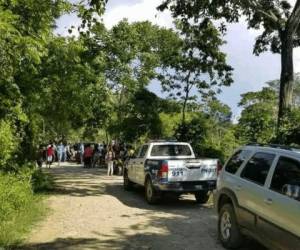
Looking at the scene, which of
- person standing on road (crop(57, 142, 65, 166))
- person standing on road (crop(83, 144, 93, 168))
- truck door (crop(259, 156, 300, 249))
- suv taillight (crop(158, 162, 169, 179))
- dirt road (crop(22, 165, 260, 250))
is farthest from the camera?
person standing on road (crop(57, 142, 65, 166))

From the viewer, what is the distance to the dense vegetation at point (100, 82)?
1202cm

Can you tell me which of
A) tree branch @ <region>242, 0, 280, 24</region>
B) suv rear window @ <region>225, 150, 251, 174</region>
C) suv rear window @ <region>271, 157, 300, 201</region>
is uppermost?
tree branch @ <region>242, 0, 280, 24</region>

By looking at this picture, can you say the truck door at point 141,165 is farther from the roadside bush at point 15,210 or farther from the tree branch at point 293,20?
the tree branch at point 293,20

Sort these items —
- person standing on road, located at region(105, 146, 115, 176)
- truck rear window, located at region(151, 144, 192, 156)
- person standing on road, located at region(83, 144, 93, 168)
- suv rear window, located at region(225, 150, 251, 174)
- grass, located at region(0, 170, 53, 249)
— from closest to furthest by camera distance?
suv rear window, located at region(225, 150, 251, 174) → grass, located at region(0, 170, 53, 249) → truck rear window, located at region(151, 144, 192, 156) → person standing on road, located at region(105, 146, 115, 176) → person standing on road, located at region(83, 144, 93, 168)

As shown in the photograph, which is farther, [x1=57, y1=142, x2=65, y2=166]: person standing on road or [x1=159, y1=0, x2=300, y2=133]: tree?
[x1=57, y1=142, x2=65, y2=166]: person standing on road

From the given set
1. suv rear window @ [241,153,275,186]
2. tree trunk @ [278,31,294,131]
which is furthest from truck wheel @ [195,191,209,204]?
suv rear window @ [241,153,275,186]

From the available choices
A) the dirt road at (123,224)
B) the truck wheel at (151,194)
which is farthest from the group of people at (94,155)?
the truck wheel at (151,194)

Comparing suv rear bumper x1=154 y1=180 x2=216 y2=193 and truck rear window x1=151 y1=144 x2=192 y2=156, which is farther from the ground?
truck rear window x1=151 y1=144 x2=192 y2=156

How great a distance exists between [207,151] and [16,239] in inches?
623

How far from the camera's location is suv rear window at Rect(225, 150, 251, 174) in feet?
30.1

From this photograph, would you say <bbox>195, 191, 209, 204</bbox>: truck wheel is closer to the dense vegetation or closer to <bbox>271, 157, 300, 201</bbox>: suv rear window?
the dense vegetation

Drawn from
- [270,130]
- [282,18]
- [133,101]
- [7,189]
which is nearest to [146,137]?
[133,101]

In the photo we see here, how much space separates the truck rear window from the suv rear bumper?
227cm

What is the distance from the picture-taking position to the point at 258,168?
848cm
